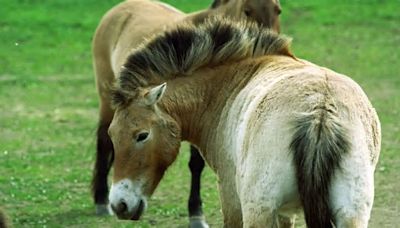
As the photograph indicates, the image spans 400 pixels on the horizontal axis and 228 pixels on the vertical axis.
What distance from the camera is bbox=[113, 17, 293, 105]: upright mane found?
6.10 m

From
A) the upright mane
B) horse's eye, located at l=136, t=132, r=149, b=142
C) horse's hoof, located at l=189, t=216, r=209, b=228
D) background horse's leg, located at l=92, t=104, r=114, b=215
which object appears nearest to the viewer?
horse's eye, located at l=136, t=132, r=149, b=142

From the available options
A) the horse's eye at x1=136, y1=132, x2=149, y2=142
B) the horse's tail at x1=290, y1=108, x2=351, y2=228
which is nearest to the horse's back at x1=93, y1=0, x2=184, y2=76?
the horse's eye at x1=136, y1=132, x2=149, y2=142

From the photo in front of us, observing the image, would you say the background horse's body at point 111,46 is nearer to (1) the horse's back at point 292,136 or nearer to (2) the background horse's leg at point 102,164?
(2) the background horse's leg at point 102,164

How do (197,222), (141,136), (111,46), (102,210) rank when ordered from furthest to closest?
1. (111,46)
2. (102,210)
3. (197,222)
4. (141,136)

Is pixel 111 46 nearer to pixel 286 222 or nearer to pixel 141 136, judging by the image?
pixel 141 136

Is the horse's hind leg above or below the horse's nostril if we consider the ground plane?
above

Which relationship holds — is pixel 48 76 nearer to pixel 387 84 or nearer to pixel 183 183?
pixel 387 84

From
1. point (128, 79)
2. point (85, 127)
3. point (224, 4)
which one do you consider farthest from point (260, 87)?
point (85, 127)

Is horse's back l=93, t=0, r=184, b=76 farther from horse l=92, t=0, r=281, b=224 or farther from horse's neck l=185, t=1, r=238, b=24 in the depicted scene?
horse's neck l=185, t=1, r=238, b=24

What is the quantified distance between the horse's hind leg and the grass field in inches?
145

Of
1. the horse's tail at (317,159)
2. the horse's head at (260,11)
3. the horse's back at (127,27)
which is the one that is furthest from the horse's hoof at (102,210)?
the horse's tail at (317,159)

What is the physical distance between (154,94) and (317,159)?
1.41 m

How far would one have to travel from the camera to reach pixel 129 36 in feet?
29.8

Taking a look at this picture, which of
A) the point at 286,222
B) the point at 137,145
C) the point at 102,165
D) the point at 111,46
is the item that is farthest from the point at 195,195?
the point at 137,145
